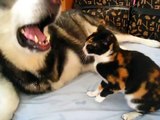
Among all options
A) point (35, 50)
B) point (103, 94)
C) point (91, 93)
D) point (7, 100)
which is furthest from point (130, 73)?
point (7, 100)

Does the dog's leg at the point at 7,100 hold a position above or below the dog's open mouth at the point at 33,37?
below

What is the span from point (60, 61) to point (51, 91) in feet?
0.47

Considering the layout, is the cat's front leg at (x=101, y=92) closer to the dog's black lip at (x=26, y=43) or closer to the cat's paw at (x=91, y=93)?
the cat's paw at (x=91, y=93)

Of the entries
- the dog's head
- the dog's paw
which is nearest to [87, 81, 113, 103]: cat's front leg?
the dog's paw

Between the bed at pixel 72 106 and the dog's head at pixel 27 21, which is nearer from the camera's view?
the dog's head at pixel 27 21

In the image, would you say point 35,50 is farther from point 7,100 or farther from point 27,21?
point 7,100

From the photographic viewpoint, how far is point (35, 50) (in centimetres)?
128

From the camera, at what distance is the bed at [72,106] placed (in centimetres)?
134

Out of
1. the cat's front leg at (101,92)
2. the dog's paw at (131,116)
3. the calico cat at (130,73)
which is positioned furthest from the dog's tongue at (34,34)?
the dog's paw at (131,116)

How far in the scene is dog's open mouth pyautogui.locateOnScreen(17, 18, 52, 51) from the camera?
1.26 metres

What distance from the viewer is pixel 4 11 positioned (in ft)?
3.88

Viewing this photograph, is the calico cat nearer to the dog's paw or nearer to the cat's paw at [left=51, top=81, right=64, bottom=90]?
the dog's paw

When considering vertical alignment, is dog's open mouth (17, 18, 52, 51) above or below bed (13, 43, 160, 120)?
above

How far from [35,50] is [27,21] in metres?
0.13
